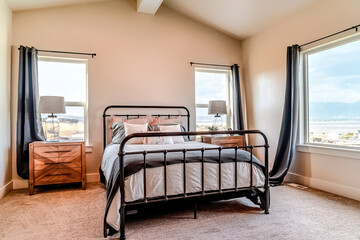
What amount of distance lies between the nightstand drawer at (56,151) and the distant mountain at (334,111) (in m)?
3.45

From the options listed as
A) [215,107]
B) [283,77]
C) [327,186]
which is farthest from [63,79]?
[327,186]

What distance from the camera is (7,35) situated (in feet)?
10.5

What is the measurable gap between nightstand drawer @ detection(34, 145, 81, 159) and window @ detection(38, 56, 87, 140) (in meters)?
0.50

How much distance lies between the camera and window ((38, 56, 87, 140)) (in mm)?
3625

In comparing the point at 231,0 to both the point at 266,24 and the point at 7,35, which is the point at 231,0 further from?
the point at 7,35

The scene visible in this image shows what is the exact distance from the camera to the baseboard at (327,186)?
276 centimetres

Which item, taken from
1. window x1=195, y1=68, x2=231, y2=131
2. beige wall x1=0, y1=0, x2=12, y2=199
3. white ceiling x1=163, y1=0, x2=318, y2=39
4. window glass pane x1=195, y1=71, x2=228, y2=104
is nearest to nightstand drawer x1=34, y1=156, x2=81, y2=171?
beige wall x1=0, y1=0, x2=12, y2=199

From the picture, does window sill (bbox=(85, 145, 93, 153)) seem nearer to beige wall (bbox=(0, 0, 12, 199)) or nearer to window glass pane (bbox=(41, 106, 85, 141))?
window glass pane (bbox=(41, 106, 85, 141))

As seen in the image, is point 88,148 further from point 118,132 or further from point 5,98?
point 5,98

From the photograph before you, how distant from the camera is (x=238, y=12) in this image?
3.80 metres

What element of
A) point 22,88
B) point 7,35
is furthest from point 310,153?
point 7,35

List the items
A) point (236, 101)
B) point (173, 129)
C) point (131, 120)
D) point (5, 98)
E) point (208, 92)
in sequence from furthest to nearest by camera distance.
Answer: point (208, 92)
point (236, 101)
point (131, 120)
point (173, 129)
point (5, 98)

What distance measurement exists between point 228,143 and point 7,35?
12.3 feet

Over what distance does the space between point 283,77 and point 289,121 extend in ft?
2.50
